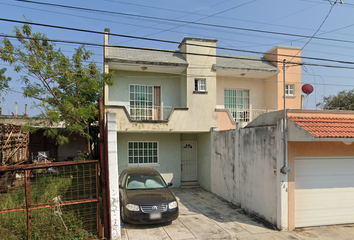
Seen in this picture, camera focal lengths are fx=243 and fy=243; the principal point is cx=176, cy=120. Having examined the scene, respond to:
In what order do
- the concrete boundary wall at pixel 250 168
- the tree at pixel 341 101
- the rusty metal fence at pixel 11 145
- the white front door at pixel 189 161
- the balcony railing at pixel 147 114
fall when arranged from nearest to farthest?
the concrete boundary wall at pixel 250 168 < the rusty metal fence at pixel 11 145 < the balcony railing at pixel 147 114 < the white front door at pixel 189 161 < the tree at pixel 341 101

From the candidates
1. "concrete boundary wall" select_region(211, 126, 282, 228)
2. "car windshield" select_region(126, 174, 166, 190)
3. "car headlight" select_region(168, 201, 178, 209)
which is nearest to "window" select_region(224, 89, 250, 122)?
"concrete boundary wall" select_region(211, 126, 282, 228)

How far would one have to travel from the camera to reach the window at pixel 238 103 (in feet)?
44.5

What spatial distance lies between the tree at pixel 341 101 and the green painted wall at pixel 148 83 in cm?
1586

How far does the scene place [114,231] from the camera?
5617 millimetres

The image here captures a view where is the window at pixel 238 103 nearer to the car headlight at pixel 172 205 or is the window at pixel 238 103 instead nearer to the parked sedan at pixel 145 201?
the parked sedan at pixel 145 201

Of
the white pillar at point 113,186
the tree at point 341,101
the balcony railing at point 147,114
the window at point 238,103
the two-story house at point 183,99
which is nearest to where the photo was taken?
the white pillar at point 113,186

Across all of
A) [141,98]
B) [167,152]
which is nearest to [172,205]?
[167,152]

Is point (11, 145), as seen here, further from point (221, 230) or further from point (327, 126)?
point (327, 126)

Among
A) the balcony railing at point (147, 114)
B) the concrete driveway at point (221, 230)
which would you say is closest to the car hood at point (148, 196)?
the concrete driveway at point (221, 230)

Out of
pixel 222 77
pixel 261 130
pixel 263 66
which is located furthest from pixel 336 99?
pixel 261 130

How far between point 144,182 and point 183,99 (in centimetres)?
537

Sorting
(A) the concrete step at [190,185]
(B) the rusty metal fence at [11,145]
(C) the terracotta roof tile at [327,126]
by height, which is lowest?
(A) the concrete step at [190,185]

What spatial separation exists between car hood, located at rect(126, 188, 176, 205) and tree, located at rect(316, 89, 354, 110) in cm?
1936

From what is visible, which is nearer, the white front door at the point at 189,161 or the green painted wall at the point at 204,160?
the green painted wall at the point at 204,160
